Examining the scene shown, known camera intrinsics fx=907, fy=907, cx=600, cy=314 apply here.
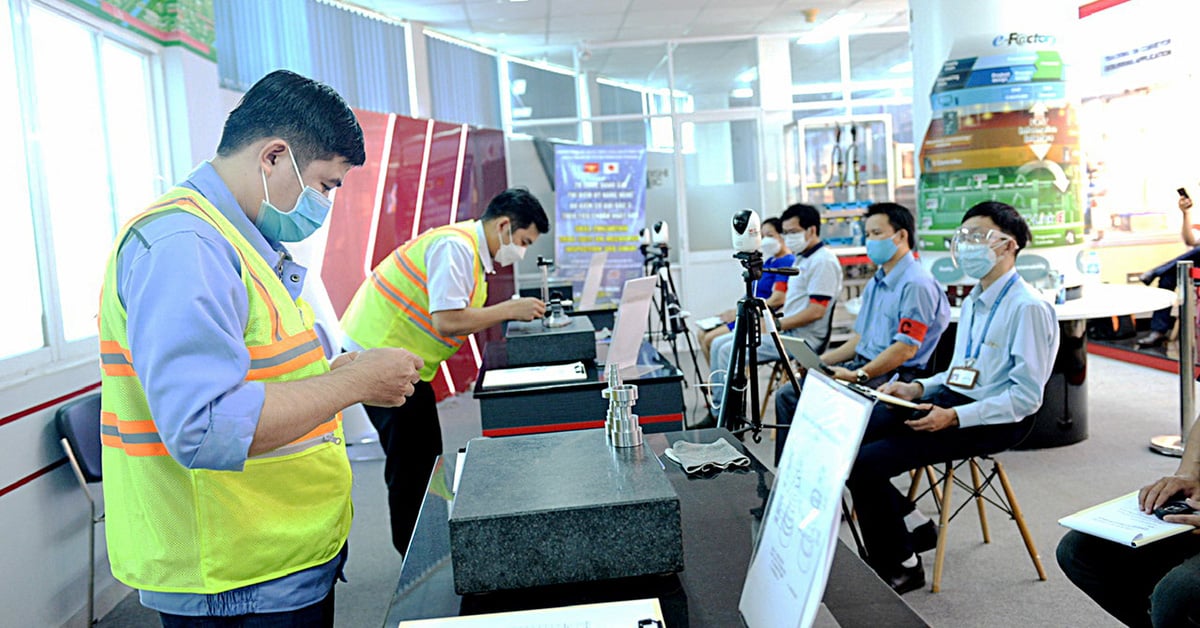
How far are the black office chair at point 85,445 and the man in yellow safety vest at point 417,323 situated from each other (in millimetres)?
876

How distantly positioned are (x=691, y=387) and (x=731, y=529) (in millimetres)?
5353

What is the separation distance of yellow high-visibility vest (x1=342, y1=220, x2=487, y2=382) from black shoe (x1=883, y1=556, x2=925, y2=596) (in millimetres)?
1713

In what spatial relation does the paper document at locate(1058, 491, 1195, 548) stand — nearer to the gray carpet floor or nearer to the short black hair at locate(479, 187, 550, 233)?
the gray carpet floor

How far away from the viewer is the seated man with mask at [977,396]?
2.88 meters

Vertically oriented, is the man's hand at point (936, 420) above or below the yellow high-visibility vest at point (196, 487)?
below

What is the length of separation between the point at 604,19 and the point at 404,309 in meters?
5.25

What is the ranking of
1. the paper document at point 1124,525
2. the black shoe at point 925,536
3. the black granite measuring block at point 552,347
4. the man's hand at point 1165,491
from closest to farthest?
the paper document at point 1124,525 < the man's hand at point 1165,491 < the black shoe at point 925,536 < the black granite measuring block at point 552,347

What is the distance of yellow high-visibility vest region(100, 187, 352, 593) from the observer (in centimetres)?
128

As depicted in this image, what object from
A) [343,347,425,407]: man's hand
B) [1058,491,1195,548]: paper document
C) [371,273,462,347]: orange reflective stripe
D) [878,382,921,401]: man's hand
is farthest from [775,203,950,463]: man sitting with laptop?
[343,347,425,407]: man's hand

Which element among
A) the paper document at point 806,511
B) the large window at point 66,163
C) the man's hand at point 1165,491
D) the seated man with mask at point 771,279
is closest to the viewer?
the paper document at point 806,511

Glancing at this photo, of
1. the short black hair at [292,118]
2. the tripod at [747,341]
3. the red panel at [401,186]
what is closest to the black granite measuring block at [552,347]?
the tripod at [747,341]

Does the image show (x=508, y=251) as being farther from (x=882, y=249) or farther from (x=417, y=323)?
(x=882, y=249)

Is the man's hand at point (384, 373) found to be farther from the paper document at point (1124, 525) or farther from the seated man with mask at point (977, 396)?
the seated man with mask at point (977, 396)

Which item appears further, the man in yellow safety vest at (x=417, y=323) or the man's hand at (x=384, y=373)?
the man in yellow safety vest at (x=417, y=323)
